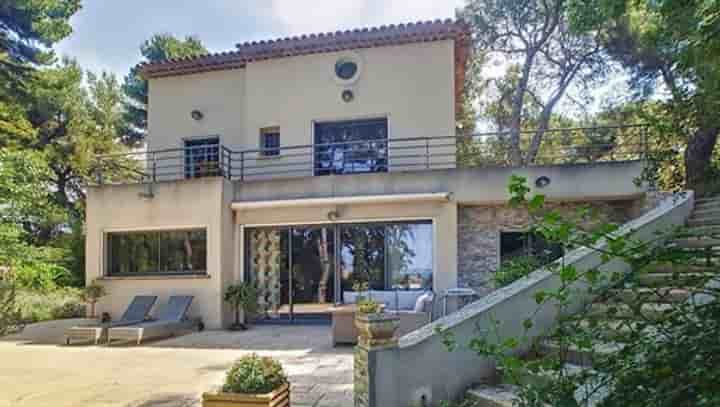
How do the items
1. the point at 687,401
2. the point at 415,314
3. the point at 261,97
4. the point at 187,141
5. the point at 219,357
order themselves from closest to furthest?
the point at 687,401 < the point at 219,357 < the point at 415,314 < the point at 261,97 < the point at 187,141

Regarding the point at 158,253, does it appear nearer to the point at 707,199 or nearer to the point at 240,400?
the point at 240,400

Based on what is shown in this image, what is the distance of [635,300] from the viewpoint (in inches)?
120

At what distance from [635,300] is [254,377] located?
380 centimetres

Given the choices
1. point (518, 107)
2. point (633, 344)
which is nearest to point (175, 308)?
point (633, 344)

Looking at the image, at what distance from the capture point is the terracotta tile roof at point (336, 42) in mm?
14008

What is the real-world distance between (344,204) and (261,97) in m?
5.07

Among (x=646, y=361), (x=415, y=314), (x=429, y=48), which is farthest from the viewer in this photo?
(x=429, y=48)

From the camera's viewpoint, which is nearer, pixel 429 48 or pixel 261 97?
pixel 429 48

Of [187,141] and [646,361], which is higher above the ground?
[187,141]

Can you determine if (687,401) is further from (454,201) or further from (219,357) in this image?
(454,201)

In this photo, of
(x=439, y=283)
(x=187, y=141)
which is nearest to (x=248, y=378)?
(x=439, y=283)

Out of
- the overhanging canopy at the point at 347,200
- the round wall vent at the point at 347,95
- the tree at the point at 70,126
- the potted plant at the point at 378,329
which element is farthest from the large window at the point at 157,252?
the potted plant at the point at 378,329

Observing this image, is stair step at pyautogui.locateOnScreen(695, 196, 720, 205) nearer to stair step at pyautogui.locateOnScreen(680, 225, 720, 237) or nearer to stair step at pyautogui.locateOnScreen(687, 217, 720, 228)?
stair step at pyautogui.locateOnScreen(687, 217, 720, 228)

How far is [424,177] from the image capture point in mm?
13102
